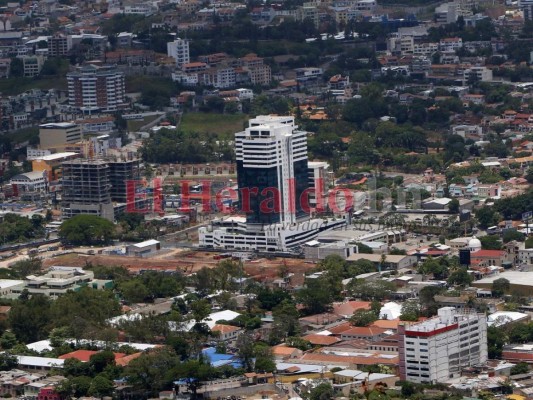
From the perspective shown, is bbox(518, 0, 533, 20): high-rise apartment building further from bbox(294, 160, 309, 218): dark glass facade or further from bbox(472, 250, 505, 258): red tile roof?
bbox(472, 250, 505, 258): red tile roof

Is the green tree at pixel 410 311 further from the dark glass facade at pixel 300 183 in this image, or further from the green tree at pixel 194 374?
the dark glass facade at pixel 300 183

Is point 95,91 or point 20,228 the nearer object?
point 20,228

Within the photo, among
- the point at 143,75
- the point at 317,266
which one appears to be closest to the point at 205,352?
the point at 317,266

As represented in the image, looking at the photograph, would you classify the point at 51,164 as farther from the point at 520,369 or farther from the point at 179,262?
the point at 520,369

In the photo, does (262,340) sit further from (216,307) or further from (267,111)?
(267,111)

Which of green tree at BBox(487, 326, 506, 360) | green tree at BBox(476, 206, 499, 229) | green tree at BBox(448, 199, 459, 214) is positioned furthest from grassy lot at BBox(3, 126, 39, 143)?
green tree at BBox(487, 326, 506, 360)

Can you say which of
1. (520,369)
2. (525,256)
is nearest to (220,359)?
(520,369)
